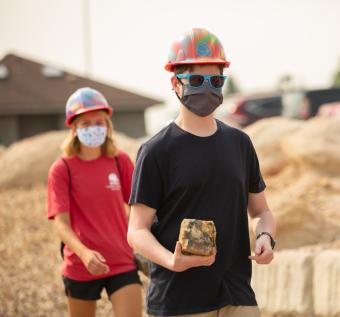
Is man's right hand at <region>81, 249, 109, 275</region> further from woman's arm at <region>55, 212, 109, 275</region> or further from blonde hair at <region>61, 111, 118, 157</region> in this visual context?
blonde hair at <region>61, 111, 118, 157</region>

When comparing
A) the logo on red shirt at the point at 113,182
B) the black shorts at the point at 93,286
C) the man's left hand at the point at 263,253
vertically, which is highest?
the logo on red shirt at the point at 113,182

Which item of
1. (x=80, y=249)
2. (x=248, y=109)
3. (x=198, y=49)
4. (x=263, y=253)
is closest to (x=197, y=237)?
(x=263, y=253)

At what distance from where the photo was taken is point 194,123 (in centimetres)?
301

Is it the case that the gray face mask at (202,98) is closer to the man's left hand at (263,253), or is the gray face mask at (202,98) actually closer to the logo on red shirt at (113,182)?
the man's left hand at (263,253)

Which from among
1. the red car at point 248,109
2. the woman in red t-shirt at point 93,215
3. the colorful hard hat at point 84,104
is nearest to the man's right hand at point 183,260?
the woman in red t-shirt at point 93,215

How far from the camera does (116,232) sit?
175 inches

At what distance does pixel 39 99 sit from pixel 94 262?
26659mm

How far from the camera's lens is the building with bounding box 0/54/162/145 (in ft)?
98.0

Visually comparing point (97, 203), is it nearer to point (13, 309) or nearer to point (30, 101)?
point (13, 309)

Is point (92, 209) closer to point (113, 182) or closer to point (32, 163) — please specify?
point (113, 182)

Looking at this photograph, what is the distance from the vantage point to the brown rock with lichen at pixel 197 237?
264 centimetres

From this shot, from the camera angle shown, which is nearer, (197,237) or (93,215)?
(197,237)

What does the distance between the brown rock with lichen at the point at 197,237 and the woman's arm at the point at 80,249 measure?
140cm

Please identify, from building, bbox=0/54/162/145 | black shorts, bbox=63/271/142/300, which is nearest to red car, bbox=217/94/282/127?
building, bbox=0/54/162/145
